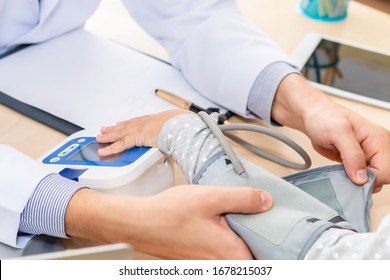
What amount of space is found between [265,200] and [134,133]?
21 cm

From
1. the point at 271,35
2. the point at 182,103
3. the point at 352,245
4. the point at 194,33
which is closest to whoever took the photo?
the point at 352,245

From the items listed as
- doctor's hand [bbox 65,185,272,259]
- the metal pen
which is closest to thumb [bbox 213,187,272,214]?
doctor's hand [bbox 65,185,272,259]

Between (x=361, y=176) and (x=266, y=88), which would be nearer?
(x=361, y=176)

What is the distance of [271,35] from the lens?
3.46 feet

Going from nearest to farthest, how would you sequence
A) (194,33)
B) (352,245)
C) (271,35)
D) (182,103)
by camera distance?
1. (352,245)
2. (182,103)
3. (194,33)
4. (271,35)

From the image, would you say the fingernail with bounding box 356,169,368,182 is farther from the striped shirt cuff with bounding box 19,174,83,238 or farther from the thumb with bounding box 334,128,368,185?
the striped shirt cuff with bounding box 19,174,83,238

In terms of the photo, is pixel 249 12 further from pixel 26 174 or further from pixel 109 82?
pixel 26 174

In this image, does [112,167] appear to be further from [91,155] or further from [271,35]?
[271,35]

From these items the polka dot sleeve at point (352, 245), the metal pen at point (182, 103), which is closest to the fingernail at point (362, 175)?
the polka dot sleeve at point (352, 245)

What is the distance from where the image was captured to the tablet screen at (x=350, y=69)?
0.90 metres

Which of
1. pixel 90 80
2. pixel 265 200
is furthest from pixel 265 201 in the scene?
pixel 90 80
